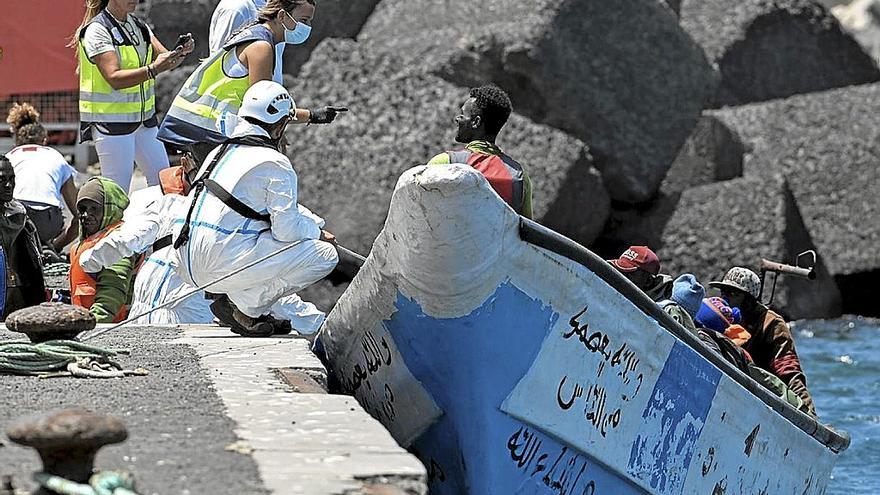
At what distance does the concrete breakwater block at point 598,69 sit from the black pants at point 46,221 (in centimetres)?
721

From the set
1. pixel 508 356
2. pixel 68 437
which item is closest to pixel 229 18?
pixel 508 356

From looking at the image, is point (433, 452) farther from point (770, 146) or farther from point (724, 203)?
point (770, 146)

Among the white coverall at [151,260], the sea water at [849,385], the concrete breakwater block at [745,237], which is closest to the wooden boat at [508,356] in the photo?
the white coverall at [151,260]

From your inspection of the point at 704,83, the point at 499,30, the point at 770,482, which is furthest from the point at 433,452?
the point at 704,83

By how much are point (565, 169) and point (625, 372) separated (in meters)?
9.42

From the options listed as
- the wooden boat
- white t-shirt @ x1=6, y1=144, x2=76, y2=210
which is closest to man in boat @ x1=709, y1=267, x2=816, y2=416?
the wooden boat

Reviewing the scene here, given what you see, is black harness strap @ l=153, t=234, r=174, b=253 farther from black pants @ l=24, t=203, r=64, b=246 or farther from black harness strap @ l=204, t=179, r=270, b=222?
black pants @ l=24, t=203, r=64, b=246

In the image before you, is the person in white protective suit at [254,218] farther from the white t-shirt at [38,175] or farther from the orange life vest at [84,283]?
the white t-shirt at [38,175]

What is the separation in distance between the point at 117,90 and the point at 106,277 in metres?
1.48

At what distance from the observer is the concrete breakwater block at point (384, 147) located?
15.8 meters

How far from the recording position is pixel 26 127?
11.3 metres

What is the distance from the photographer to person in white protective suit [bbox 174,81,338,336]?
707 cm

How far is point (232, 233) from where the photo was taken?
7102mm

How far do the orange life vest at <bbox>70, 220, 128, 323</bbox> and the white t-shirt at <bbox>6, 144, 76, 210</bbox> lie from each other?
2097mm
